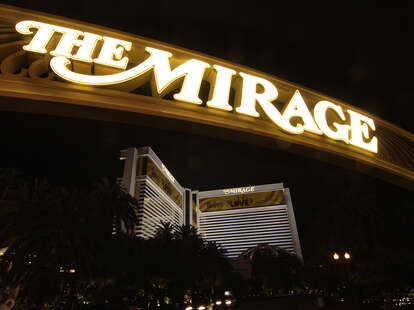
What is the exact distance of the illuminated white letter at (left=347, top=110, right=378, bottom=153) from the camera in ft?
13.8

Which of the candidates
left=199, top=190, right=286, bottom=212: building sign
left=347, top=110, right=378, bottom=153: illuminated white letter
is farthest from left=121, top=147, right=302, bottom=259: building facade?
left=347, top=110, right=378, bottom=153: illuminated white letter

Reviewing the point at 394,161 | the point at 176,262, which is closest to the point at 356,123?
the point at 394,161

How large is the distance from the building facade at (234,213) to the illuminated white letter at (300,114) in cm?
10991

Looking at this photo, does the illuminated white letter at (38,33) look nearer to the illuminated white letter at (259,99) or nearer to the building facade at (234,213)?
the illuminated white letter at (259,99)

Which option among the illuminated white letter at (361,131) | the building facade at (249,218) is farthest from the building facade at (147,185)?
the illuminated white letter at (361,131)

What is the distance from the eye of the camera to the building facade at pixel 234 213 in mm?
129125

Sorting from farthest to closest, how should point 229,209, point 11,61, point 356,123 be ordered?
point 229,209 → point 356,123 → point 11,61

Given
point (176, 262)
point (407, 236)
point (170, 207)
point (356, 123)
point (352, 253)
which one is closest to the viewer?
point (356, 123)

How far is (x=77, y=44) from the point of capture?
3584 mm

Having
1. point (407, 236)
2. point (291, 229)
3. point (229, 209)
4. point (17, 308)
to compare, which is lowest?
point (17, 308)

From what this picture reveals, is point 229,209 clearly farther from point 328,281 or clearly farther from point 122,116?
point 122,116

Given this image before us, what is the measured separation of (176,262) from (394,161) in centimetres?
3482

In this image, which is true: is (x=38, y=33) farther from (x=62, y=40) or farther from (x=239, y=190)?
(x=239, y=190)

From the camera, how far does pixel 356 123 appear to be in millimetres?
4555
